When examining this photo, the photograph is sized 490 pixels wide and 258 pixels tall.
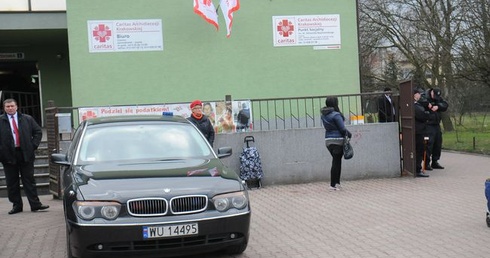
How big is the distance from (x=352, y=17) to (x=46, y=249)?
11.5m

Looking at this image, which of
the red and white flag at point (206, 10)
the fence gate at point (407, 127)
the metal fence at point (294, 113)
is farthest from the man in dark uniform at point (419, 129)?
the red and white flag at point (206, 10)

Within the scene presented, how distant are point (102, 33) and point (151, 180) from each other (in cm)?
979

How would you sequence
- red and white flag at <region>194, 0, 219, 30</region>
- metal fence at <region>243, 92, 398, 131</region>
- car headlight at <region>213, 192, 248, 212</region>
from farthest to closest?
red and white flag at <region>194, 0, 219, 30</region>
metal fence at <region>243, 92, 398, 131</region>
car headlight at <region>213, 192, 248, 212</region>

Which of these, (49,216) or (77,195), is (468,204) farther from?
(49,216)

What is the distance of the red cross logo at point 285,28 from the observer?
48.0 feet

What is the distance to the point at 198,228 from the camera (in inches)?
186

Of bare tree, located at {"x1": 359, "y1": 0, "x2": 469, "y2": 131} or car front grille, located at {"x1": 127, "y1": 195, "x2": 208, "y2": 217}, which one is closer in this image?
car front grille, located at {"x1": 127, "y1": 195, "x2": 208, "y2": 217}

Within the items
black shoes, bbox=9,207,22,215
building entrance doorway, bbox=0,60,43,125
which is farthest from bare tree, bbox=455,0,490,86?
building entrance doorway, bbox=0,60,43,125

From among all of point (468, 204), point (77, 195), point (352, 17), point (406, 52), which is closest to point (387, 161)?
point (468, 204)

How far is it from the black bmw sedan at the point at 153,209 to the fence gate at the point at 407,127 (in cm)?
630

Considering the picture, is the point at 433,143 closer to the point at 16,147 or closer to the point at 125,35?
the point at 125,35

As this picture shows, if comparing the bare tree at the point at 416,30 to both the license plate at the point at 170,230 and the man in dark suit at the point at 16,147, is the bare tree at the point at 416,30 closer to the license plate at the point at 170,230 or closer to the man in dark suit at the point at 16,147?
the man in dark suit at the point at 16,147

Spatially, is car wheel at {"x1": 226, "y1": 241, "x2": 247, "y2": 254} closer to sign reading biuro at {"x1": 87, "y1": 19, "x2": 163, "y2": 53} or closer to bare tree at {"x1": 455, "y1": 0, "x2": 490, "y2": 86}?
sign reading biuro at {"x1": 87, "y1": 19, "x2": 163, "y2": 53}

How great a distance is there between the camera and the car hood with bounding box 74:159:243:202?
4.75m
